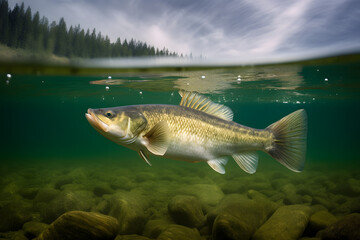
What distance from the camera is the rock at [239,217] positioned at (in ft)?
14.6

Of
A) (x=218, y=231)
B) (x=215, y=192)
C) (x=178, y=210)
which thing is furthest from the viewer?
(x=215, y=192)

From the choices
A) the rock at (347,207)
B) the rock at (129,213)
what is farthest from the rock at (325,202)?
the rock at (129,213)

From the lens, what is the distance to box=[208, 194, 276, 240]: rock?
14.6ft

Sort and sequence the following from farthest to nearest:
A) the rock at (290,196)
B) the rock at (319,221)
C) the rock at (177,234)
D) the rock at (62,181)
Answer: the rock at (62,181)
the rock at (290,196)
the rock at (319,221)
the rock at (177,234)

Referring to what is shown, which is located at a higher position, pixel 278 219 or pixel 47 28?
pixel 47 28

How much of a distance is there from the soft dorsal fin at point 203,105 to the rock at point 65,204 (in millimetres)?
4569

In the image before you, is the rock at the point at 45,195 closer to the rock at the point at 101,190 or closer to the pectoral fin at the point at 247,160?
→ the rock at the point at 101,190

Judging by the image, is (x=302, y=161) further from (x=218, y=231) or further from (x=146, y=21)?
(x=146, y=21)

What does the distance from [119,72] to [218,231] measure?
10.7 meters

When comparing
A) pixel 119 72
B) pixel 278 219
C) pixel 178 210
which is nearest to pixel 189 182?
pixel 178 210

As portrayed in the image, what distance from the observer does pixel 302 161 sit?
4094mm

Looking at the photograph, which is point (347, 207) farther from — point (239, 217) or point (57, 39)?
point (57, 39)

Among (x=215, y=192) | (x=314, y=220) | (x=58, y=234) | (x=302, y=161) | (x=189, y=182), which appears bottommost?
(x=189, y=182)

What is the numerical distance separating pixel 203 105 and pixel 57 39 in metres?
6.13
